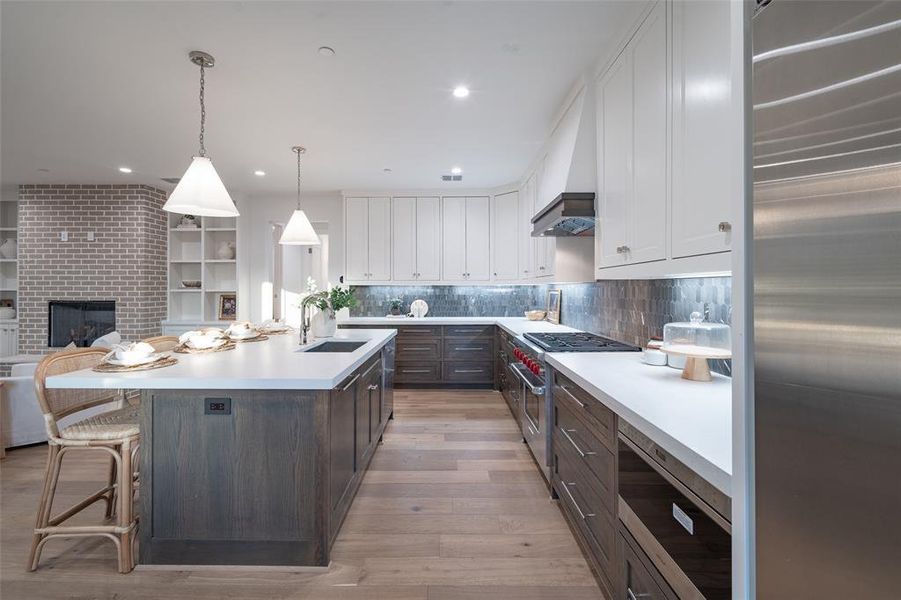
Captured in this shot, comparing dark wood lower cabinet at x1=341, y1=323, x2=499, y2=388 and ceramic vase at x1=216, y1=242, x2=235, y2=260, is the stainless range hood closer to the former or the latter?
Answer: dark wood lower cabinet at x1=341, y1=323, x2=499, y2=388

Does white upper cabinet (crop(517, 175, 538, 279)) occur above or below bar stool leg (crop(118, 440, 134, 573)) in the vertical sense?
above

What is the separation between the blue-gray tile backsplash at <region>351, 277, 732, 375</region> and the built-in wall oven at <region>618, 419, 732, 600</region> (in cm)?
77

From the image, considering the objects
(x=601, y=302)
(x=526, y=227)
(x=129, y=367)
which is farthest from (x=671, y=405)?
(x=526, y=227)

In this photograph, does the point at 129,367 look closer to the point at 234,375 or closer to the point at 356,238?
the point at 234,375

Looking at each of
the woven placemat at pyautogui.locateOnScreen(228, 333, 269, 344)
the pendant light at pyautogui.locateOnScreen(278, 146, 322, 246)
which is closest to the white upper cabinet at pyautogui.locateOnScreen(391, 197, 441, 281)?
the pendant light at pyautogui.locateOnScreen(278, 146, 322, 246)

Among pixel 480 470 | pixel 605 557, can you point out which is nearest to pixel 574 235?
pixel 480 470

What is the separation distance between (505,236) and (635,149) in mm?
3232

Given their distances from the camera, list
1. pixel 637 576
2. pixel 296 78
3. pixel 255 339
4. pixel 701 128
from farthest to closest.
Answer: pixel 255 339 → pixel 296 78 → pixel 701 128 → pixel 637 576

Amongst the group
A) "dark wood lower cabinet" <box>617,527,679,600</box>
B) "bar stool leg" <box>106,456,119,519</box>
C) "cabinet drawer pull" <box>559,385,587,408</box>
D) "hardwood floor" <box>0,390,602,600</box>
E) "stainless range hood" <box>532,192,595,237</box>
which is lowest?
"hardwood floor" <box>0,390,602,600</box>

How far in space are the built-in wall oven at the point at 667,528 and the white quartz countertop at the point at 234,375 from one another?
1.23m

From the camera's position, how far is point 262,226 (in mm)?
5727

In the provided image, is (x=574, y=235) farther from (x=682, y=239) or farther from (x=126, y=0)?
(x=126, y=0)

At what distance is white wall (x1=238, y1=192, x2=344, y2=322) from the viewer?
564 cm

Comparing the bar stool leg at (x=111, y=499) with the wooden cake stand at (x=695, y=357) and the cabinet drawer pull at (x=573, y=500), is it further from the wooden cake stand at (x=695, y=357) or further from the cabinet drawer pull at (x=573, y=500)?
the wooden cake stand at (x=695, y=357)
